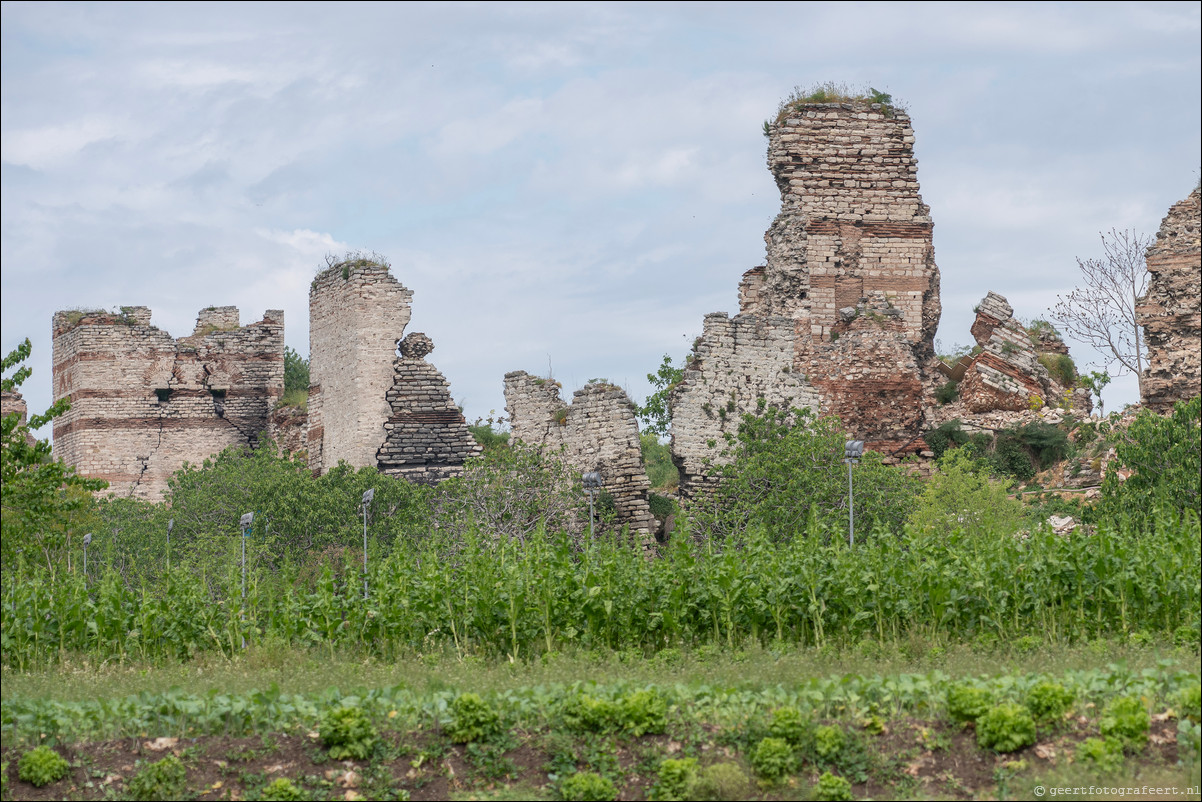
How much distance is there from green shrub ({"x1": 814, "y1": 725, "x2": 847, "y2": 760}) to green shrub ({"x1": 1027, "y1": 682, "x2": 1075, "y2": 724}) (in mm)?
1319

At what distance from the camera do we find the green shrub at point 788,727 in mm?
9328

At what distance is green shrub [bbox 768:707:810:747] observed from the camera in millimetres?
9328

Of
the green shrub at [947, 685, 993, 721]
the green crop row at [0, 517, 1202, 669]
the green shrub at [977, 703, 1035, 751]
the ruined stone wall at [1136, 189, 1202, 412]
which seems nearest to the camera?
the green shrub at [977, 703, 1035, 751]

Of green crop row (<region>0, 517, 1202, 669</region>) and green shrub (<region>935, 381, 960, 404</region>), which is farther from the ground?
green shrub (<region>935, 381, 960, 404</region>)

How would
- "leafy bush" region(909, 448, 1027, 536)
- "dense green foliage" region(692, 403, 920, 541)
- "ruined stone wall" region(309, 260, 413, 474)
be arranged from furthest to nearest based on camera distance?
"ruined stone wall" region(309, 260, 413, 474) → "leafy bush" region(909, 448, 1027, 536) → "dense green foliage" region(692, 403, 920, 541)

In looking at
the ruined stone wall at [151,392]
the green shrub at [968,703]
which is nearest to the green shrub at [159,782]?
the green shrub at [968,703]

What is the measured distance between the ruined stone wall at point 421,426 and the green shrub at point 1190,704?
20036 millimetres

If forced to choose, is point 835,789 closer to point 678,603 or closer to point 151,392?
point 678,603

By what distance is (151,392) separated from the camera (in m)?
35.5

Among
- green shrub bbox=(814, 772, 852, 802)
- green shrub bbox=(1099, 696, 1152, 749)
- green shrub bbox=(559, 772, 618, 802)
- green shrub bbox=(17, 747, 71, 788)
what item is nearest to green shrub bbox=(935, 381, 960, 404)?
green shrub bbox=(1099, 696, 1152, 749)

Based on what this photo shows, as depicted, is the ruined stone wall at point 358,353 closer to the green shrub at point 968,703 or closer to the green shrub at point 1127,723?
the green shrub at point 968,703

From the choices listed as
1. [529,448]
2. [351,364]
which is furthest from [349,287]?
[529,448]

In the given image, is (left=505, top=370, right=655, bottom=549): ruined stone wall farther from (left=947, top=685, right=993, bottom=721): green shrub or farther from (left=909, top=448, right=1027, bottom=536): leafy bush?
(left=947, top=685, right=993, bottom=721): green shrub

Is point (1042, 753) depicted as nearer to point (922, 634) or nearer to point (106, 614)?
point (922, 634)
